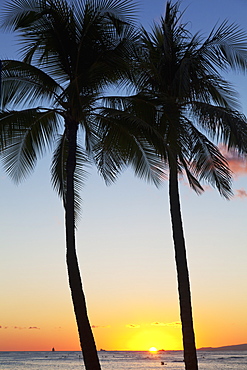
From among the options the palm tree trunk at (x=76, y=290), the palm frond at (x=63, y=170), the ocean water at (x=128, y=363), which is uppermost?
the palm frond at (x=63, y=170)

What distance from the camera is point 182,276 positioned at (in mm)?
14523

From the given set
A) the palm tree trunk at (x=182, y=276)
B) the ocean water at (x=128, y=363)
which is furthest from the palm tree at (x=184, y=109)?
the ocean water at (x=128, y=363)

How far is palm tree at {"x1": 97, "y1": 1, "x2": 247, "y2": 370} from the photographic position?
13648 millimetres

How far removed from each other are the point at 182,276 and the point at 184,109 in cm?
432

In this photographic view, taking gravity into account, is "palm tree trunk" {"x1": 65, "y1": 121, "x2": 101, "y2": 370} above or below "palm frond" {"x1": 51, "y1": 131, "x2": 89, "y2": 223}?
below

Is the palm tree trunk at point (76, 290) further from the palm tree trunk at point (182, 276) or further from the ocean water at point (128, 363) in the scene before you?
the ocean water at point (128, 363)

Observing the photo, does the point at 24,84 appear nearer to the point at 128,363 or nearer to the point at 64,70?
the point at 64,70

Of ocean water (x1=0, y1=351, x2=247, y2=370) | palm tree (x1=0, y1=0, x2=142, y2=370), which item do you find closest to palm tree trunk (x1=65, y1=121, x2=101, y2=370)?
palm tree (x1=0, y1=0, x2=142, y2=370)

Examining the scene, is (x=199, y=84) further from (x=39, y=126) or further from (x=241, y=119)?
(x=39, y=126)

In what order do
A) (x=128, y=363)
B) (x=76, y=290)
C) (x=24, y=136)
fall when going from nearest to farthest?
(x=76, y=290), (x=24, y=136), (x=128, y=363)

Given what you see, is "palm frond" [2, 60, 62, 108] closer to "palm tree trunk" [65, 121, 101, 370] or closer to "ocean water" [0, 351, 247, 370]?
"palm tree trunk" [65, 121, 101, 370]

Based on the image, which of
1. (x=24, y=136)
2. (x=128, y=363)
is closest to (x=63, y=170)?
(x=24, y=136)

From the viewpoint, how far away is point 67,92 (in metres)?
13.0

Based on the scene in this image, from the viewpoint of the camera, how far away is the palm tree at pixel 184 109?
13.6 metres
